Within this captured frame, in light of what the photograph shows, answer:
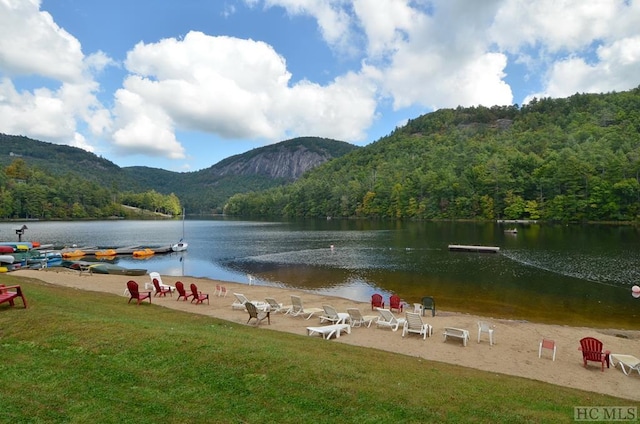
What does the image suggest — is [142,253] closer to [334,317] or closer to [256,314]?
[256,314]

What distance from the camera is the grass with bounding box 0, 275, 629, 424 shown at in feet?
21.4

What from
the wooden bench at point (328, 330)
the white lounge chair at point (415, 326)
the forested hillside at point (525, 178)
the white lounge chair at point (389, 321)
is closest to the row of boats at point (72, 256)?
the wooden bench at point (328, 330)

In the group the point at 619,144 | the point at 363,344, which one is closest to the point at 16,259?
the point at 363,344

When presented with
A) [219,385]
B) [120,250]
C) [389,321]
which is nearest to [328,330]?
[389,321]

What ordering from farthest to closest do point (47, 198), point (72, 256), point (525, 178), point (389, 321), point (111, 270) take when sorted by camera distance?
point (47, 198)
point (525, 178)
point (72, 256)
point (111, 270)
point (389, 321)

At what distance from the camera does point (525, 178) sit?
113562mm

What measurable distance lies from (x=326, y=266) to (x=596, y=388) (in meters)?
33.4

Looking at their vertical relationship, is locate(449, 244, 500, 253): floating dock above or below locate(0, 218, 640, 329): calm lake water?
above

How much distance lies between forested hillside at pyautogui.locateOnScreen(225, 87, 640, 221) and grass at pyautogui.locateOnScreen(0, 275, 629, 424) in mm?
104130

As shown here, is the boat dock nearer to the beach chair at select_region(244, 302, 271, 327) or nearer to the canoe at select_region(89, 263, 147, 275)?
the canoe at select_region(89, 263, 147, 275)

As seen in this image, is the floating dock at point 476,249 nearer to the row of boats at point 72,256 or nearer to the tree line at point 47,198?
the row of boats at point 72,256

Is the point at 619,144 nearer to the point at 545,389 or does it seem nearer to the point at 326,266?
the point at 326,266

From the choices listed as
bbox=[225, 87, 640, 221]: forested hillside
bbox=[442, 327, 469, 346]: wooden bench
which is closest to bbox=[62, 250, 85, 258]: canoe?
bbox=[442, 327, 469, 346]: wooden bench

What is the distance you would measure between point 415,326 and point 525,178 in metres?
114
